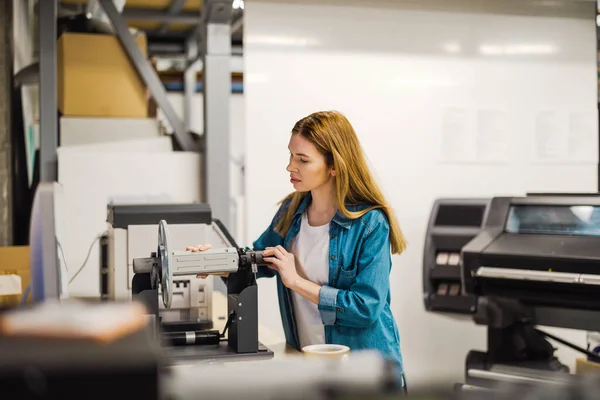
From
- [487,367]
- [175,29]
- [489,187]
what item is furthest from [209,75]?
[175,29]

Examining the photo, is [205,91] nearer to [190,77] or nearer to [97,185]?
[97,185]

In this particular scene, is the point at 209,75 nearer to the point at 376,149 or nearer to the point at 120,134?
Result: the point at 120,134

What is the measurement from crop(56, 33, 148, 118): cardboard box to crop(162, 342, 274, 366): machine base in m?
2.64

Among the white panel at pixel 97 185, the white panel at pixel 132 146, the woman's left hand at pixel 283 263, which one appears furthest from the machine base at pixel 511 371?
the white panel at pixel 132 146

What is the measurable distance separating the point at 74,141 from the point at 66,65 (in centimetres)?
47

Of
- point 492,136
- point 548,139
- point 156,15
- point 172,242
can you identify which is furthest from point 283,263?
point 156,15

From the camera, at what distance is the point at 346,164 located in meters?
2.48

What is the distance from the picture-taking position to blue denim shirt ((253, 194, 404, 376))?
2352mm

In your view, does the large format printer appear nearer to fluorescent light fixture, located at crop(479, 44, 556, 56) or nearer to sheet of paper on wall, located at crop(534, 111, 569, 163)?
sheet of paper on wall, located at crop(534, 111, 569, 163)

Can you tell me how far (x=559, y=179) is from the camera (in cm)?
488

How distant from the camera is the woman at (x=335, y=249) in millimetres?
2371

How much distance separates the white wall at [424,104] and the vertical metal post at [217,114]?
22cm

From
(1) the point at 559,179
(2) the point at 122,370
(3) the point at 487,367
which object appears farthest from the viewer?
(1) the point at 559,179

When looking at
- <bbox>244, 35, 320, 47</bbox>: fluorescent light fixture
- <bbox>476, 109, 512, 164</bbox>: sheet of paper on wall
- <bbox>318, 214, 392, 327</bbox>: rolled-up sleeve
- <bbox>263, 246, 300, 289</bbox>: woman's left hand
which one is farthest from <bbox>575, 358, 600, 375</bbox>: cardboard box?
<bbox>244, 35, 320, 47</bbox>: fluorescent light fixture
